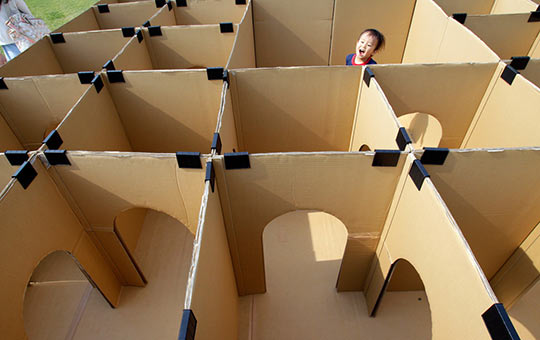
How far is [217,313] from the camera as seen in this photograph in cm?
125

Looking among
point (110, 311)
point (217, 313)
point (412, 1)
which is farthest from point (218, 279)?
point (412, 1)

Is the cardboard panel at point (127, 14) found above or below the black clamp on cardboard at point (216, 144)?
above

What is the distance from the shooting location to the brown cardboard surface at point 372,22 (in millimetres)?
2957

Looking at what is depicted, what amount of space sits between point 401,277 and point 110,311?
1858 mm

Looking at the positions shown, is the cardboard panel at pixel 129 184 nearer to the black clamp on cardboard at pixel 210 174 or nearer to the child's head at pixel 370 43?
the black clamp on cardboard at pixel 210 174

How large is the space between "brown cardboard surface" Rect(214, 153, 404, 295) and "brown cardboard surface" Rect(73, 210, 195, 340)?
2.24 ft

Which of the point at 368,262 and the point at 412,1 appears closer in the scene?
the point at 368,262

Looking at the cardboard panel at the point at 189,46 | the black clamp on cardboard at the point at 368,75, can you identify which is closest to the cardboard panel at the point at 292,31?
the cardboard panel at the point at 189,46

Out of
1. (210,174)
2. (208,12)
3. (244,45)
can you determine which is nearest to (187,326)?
(210,174)

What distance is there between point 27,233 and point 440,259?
169 cm

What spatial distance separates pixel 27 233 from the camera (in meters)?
1.30

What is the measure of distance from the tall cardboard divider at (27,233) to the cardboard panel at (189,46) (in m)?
1.61

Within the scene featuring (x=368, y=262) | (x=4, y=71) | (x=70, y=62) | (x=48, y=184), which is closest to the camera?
(x=48, y=184)

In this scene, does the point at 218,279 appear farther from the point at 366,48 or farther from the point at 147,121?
the point at 366,48
